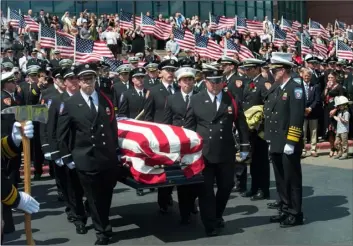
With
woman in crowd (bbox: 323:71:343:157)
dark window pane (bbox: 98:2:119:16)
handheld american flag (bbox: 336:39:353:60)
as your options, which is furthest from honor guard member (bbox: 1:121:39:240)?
dark window pane (bbox: 98:2:119:16)

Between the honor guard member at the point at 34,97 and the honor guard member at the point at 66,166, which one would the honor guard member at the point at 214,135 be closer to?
the honor guard member at the point at 66,166

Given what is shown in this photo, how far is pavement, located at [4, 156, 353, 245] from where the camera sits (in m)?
7.00

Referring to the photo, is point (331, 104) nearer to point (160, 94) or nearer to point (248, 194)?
point (248, 194)

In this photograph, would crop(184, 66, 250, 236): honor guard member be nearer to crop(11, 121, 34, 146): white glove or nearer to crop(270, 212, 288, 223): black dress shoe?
crop(270, 212, 288, 223): black dress shoe

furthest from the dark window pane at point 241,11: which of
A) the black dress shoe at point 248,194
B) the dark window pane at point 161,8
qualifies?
the black dress shoe at point 248,194

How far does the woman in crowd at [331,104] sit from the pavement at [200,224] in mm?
3141

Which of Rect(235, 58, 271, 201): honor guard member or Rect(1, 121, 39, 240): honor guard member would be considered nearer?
Rect(1, 121, 39, 240): honor guard member

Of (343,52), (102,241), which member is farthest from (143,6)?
(102,241)

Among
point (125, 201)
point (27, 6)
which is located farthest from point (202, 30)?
point (125, 201)

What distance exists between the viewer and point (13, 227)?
24.1ft

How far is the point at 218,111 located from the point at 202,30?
57.2 ft

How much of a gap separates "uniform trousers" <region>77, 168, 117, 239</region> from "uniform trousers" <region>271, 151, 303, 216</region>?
2116 millimetres

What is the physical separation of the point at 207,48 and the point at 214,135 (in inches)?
437

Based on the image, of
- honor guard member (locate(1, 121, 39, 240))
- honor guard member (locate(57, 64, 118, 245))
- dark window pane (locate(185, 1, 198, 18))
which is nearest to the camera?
honor guard member (locate(1, 121, 39, 240))
